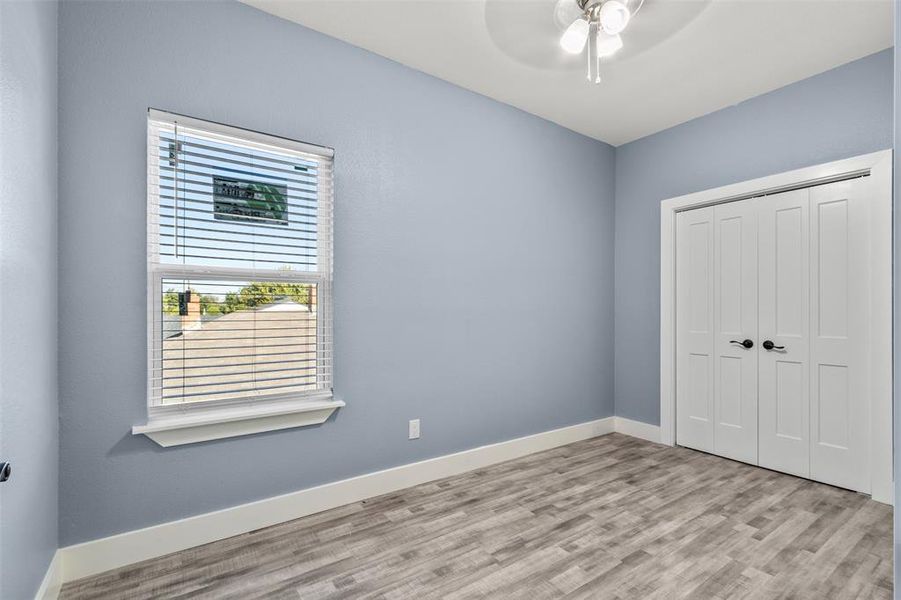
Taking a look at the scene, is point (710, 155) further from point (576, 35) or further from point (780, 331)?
point (576, 35)

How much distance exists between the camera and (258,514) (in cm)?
228

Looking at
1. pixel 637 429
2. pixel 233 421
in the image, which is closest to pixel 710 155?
pixel 637 429

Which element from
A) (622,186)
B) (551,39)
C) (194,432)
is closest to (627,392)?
(622,186)

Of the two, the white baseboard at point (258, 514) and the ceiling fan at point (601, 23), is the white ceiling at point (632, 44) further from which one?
the white baseboard at point (258, 514)

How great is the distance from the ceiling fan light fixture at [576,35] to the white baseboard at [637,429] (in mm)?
3121

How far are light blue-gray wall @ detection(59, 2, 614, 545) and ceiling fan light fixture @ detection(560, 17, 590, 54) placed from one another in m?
0.99

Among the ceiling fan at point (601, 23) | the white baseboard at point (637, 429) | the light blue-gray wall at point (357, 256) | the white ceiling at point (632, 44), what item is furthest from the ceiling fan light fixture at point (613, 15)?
the white baseboard at point (637, 429)

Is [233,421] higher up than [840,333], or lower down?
lower down

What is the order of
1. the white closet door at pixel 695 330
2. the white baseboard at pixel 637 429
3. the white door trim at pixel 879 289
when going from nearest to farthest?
the white door trim at pixel 879 289
the white closet door at pixel 695 330
the white baseboard at pixel 637 429

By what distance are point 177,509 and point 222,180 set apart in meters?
1.64

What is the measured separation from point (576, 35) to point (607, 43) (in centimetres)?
18

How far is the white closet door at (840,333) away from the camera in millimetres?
2740

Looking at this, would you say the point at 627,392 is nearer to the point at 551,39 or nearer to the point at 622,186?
the point at 622,186

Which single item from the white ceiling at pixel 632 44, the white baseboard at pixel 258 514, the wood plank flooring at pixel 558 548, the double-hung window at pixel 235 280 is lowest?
the wood plank flooring at pixel 558 548
